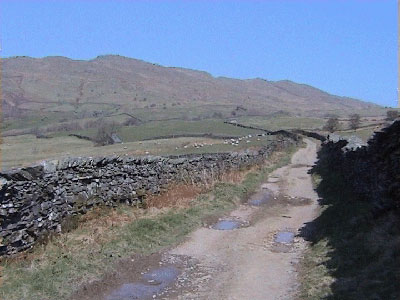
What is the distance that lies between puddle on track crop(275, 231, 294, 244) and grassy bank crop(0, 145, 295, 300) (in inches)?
113

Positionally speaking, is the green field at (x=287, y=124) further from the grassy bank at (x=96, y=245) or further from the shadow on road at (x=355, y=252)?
the shadow on road at (x=355, y=252)

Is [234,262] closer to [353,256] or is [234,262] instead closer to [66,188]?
[353,256]

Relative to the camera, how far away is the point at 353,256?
11758 mm

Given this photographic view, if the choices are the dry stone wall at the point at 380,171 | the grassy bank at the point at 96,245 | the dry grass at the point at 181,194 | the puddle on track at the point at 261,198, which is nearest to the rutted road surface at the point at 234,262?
the grassy bank at the point at 96,245

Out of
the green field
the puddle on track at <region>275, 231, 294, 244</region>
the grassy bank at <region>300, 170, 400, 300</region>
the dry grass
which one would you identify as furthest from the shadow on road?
the green field

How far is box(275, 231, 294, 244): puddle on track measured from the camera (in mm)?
15525

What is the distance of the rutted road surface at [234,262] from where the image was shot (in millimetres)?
10961

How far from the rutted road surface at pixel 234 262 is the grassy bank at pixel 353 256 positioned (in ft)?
1.66

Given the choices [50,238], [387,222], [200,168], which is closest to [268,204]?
[200,168]

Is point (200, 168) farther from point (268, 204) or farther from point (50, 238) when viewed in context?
point (50, 238)

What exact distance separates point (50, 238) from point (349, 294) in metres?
8.00

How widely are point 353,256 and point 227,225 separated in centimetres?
667

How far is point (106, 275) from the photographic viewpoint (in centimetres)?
1177

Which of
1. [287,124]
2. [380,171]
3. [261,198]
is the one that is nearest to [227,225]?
[380,171]
